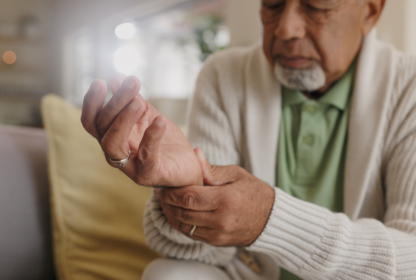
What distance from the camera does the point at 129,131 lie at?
441mm

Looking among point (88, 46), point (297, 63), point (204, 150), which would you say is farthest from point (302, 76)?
point (88, 46)

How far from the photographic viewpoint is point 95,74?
5.93m

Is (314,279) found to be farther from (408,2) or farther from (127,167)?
(408,2)

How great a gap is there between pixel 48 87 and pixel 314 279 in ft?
24.4

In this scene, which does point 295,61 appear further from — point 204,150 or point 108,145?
point 108,145

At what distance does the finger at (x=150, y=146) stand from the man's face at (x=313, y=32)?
1.60 feet

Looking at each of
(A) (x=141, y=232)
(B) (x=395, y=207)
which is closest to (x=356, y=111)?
(B) (x=395, y=207)

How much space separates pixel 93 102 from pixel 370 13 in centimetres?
74

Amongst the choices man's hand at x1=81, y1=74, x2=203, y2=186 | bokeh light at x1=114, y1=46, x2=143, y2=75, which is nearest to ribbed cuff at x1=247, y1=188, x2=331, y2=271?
man's hand at x1=81, y1=74, x2=203, y2=186

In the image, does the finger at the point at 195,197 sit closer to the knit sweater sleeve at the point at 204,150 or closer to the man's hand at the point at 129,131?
the man's hand at the point at 129,131

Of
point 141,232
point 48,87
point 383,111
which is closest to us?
point 383,111

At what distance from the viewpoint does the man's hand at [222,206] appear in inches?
21.9

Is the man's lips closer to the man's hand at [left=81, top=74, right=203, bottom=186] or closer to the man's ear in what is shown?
the man's ear

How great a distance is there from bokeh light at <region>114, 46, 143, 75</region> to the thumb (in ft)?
17.1
